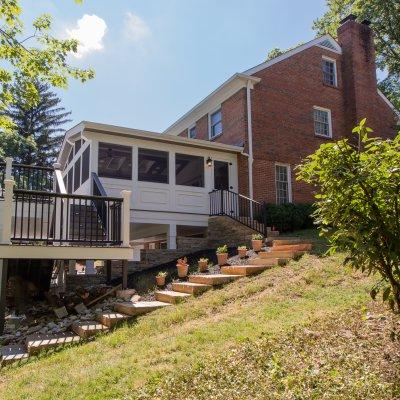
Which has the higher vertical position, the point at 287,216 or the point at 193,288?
the point at 287,216

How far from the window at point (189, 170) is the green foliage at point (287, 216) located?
8.38 feet

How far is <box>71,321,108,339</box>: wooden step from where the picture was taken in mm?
6793

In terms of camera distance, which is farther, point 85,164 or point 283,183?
point 283,183

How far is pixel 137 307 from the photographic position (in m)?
7.42

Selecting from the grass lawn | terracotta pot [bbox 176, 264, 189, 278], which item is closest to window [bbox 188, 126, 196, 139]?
terracotta pot [bbox 176, 264, 189, 278]

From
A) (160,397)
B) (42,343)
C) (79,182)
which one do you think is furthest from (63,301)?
(79,182)

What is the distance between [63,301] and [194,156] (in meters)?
7.53

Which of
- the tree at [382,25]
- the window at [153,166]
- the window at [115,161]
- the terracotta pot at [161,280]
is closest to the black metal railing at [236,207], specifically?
the window at [153,166]

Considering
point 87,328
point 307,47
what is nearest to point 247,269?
point 87,328

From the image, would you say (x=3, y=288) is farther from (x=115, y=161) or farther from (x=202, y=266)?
(x=115, y=161)

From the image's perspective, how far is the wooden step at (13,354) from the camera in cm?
607

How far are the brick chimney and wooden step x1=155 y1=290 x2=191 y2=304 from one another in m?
13.1

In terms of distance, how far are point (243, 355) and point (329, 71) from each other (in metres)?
16.7

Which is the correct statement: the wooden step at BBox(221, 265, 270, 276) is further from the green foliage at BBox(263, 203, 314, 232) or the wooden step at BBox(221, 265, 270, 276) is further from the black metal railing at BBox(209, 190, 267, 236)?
the green foliage at BBox(263, 203, 314, 232)
